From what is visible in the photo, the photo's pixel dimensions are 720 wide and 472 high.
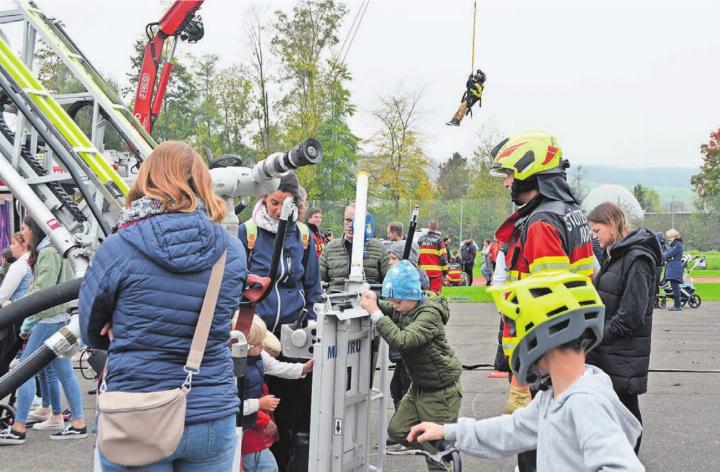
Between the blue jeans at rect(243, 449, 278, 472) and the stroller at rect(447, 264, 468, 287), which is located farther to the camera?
the stroller at rect(447, 264, 468, 287)

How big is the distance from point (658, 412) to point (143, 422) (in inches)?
A: 238

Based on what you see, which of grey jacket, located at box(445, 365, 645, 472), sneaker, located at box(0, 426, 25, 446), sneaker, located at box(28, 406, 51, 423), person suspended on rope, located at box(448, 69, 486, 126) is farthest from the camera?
person suspended on rope, located at box(448, 69, 486, 126)

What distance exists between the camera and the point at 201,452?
3.16 m

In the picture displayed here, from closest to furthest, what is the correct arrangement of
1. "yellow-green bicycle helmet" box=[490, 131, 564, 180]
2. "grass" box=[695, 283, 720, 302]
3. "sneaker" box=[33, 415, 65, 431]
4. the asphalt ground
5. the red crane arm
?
"yellow-green bicycle helmet" box=[490, 131, 564, 180] → the asphalt ground → "sneaker" box=[33, 415, 65, 431] → the red crane arm → "grass" box=[695, 283, 720, 302]

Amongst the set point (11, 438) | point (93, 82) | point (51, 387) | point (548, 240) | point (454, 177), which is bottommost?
point (11, 438)

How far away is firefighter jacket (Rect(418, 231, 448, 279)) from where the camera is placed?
12402mm

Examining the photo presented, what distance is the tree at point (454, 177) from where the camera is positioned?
75.3 m

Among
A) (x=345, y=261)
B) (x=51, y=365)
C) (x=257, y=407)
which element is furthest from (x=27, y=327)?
(x=257, y=407)

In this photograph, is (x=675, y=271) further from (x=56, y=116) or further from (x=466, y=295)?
(x=56, y=116)

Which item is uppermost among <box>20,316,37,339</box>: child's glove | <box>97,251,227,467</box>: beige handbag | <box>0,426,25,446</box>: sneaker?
<box>97,251,227,467</box>: beige handbag

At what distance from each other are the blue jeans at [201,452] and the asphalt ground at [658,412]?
311cm

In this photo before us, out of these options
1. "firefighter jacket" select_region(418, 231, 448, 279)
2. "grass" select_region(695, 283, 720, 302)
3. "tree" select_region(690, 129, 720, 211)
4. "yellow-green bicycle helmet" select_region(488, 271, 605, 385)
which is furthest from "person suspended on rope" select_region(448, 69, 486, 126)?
"tree" select_region(690, 129, 720, 211)

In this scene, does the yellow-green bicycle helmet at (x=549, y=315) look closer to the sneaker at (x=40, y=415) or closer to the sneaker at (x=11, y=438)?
the sneaker at (x=11, y=438)

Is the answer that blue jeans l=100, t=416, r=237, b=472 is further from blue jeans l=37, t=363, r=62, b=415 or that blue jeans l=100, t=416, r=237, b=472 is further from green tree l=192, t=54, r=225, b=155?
green tree l=192, t=54, r=225, b=155
